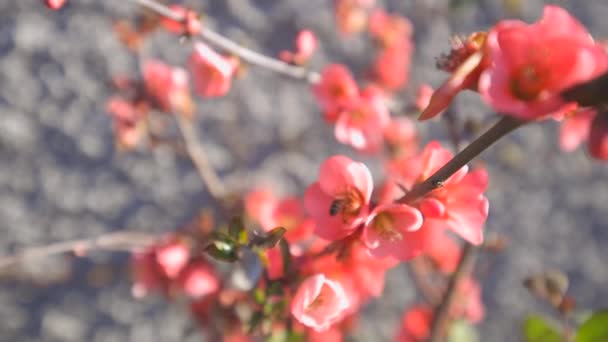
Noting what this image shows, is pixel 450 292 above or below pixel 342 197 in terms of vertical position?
below

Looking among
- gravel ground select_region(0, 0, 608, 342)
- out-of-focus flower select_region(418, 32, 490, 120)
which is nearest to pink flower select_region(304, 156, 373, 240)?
out-of-focus flower select_region(418, 32, 490, 120)

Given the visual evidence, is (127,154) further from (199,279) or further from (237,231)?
(237,231)

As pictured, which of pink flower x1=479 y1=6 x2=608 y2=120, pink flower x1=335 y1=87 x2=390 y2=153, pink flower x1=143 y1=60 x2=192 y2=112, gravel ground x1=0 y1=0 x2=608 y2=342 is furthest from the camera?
gravel ground x1=0 y1=0 x2=608 y2=342

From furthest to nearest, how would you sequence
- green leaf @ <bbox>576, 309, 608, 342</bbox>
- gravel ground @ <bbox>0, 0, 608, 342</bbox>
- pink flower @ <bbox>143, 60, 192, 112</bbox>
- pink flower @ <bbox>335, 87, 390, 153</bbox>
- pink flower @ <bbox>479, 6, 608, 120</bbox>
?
gravel ground @ <bbox>0, 0, 608, 342</bbox>, pink flower @ <bbox>143, 60, 192, 112</bbox>, pink flower @ <bbox>335, 87, 390, 153</bbox>, green leaf @ <bbox>576, 309, 608, 342</bbox>, pink flower @ <bbox>479, 6, 608, 120</bbox>

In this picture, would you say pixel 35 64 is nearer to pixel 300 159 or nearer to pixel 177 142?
pixel 177 142

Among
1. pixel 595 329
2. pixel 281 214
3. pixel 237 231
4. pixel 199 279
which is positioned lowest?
pixel 595 329

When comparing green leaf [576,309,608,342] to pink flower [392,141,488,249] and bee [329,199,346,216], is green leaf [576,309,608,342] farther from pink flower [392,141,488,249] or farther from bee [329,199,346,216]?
bee [329,199,346,216]

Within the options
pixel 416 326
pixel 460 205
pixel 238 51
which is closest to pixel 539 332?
pixel 416 326

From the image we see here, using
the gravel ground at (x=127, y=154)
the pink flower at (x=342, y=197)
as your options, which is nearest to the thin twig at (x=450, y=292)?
the pink flower at (x=342, y=197)
